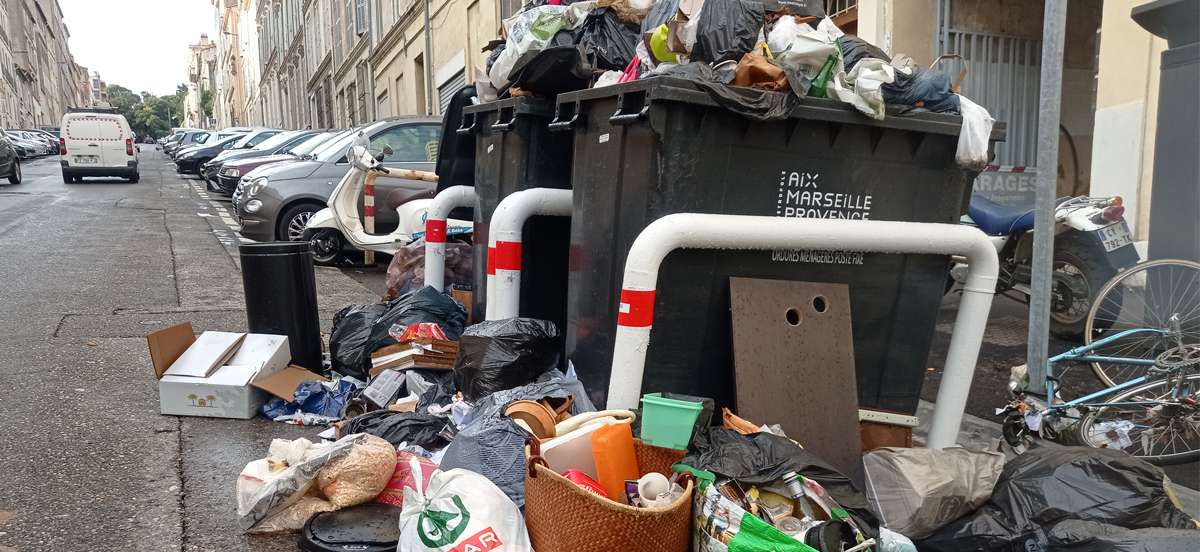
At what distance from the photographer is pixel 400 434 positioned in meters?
3.36

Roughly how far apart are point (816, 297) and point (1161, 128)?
10.4 ft

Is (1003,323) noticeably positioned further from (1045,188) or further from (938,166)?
(938,166)

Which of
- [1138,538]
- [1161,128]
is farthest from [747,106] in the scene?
[1161,128]

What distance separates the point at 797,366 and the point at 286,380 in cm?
247

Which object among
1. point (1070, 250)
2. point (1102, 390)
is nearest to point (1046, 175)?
point (1102, 390)

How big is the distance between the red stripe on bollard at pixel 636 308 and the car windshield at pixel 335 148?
285 inches

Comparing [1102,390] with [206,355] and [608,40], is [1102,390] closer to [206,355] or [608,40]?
[608,40]

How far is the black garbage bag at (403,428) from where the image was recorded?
11.0 feet

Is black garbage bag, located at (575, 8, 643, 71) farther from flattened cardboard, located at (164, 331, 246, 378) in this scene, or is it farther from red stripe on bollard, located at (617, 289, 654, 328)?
flattened cardboard, located at (164, 331, 246, 378)

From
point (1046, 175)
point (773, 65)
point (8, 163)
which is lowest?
point (1046, 175)

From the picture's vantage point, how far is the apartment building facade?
5866cm

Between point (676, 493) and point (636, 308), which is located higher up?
point (636, 308)

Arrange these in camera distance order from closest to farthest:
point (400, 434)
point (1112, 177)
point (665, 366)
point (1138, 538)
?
1. point (1138, 538)
2. point (665, 366)
3. point (400, 434)
4. point (1112, 177)

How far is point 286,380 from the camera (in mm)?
4172
